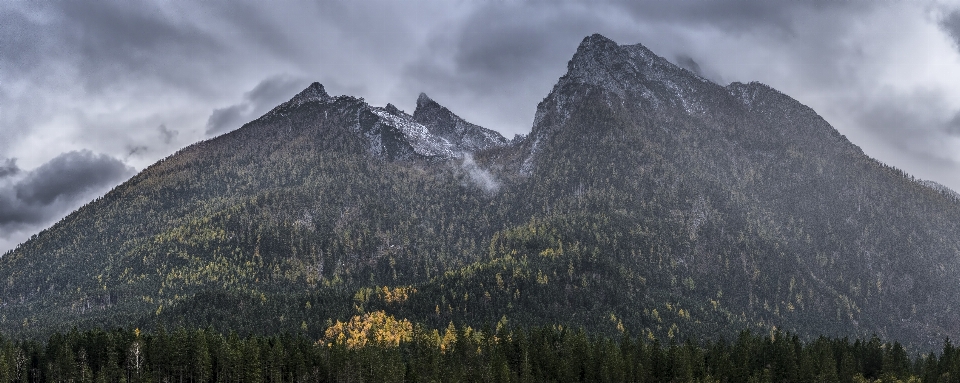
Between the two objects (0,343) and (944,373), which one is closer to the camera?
(944,373)

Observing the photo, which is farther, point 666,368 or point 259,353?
point 666,368

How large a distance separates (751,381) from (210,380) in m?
127

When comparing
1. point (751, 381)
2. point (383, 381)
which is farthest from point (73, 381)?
point (751, 381)

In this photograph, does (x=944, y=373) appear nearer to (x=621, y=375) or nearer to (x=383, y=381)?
(x=621, y=375)

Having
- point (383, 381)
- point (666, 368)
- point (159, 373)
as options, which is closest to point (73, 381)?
point (159, 373)

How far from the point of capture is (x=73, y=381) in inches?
6407

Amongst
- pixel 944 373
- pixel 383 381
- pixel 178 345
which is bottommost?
pixel 944 373

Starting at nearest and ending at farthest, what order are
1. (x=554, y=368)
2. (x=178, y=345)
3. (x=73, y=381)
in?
(x=73, y=381), (x=178, y=345), (x=554, y=368)

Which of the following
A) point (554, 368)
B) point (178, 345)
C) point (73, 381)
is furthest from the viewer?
point (554, 368)

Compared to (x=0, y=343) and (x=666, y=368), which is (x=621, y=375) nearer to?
(x=666, y=368)

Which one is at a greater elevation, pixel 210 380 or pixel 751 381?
pixel 210 380

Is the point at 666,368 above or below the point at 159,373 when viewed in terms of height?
below

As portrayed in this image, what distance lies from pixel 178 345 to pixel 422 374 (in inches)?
2230

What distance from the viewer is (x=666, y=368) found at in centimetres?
19038
